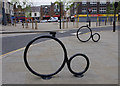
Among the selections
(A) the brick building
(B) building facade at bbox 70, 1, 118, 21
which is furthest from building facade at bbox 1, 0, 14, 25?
(A) the brick building

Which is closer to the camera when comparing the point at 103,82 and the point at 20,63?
the point at 103,82

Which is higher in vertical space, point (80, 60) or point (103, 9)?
point (103, 9)

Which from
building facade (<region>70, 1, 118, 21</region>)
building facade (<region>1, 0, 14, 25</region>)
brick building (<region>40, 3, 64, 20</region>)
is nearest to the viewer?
building facade (<region>1, 0, 14, 25</region>)

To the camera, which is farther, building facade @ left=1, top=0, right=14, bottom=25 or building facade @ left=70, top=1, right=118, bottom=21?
building facade @ left=70, top=1, right=118, bottom=21

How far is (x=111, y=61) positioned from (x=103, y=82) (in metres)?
2.09

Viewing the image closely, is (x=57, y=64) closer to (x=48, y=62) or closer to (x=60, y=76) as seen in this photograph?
(x=48, y=62)

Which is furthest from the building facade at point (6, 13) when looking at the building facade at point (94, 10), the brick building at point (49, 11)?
the brick building at point (49, 11)

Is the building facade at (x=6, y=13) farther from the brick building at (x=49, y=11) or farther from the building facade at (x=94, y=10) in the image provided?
the brick building at (x=49, y=11)

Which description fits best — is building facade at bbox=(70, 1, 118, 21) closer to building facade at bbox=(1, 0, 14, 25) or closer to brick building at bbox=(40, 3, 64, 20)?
brick building at bbox=(40, 3, 64, 20)

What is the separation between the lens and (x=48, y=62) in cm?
595

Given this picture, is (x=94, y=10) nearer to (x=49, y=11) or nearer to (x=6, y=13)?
(x=49, y=11)

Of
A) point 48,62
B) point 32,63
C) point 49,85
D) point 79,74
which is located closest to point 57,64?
point 48,62

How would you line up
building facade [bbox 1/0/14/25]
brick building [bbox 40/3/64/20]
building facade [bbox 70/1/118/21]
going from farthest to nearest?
1. brick building [bbox 40/3/64/20]
2. building facade [bbox 70/1/118/21]
3. building facade [bbox 1/0/14/25]

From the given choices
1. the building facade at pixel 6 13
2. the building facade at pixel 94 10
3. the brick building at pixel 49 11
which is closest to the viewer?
the building facade at pixel 6 13
